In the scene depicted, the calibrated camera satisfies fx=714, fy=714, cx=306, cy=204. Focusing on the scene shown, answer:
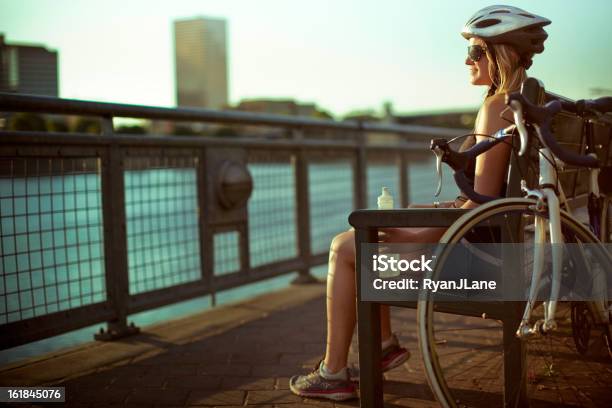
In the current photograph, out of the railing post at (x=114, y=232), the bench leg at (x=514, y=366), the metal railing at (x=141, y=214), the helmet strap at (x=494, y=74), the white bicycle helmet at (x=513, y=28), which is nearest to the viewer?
the bench leg at (x=514, y=366)

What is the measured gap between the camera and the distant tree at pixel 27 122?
3.91m

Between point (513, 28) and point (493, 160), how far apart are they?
0.58 m

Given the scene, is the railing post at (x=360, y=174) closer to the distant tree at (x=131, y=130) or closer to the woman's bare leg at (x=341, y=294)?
the distant tree at (x=131, y=130)

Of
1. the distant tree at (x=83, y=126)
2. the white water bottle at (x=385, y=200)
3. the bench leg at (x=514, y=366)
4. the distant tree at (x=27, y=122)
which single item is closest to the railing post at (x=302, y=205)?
the distant tree at (x=83, y=126)

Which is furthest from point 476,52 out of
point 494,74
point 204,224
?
point 204,224

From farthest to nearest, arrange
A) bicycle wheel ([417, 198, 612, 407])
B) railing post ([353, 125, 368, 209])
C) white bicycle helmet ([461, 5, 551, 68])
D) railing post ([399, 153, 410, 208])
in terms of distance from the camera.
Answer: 1. railing post ([399, 153, 410, 208])
2. railing post ([353, 125, 368, 209])
3. white bicycle helmet ([461, 5, 551, 68])
4. bicycle wheel ([417, 198, 612, 407])

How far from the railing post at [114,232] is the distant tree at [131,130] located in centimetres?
16

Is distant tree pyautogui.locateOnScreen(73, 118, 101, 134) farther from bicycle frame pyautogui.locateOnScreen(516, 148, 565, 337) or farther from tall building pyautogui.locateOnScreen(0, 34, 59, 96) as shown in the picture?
bicycle frame pyautogui.locateOnScreen(516, 148, 565, 337)

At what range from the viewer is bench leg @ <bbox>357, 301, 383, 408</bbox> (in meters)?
2.74

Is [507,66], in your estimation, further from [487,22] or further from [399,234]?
[399,234]

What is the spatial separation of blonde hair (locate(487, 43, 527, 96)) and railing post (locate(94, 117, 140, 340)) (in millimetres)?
2409

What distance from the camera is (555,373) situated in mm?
3363

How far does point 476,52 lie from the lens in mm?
3127

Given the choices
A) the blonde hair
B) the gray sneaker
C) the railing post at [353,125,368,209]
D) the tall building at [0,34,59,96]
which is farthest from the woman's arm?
the railing post at [353,125,368,209]
